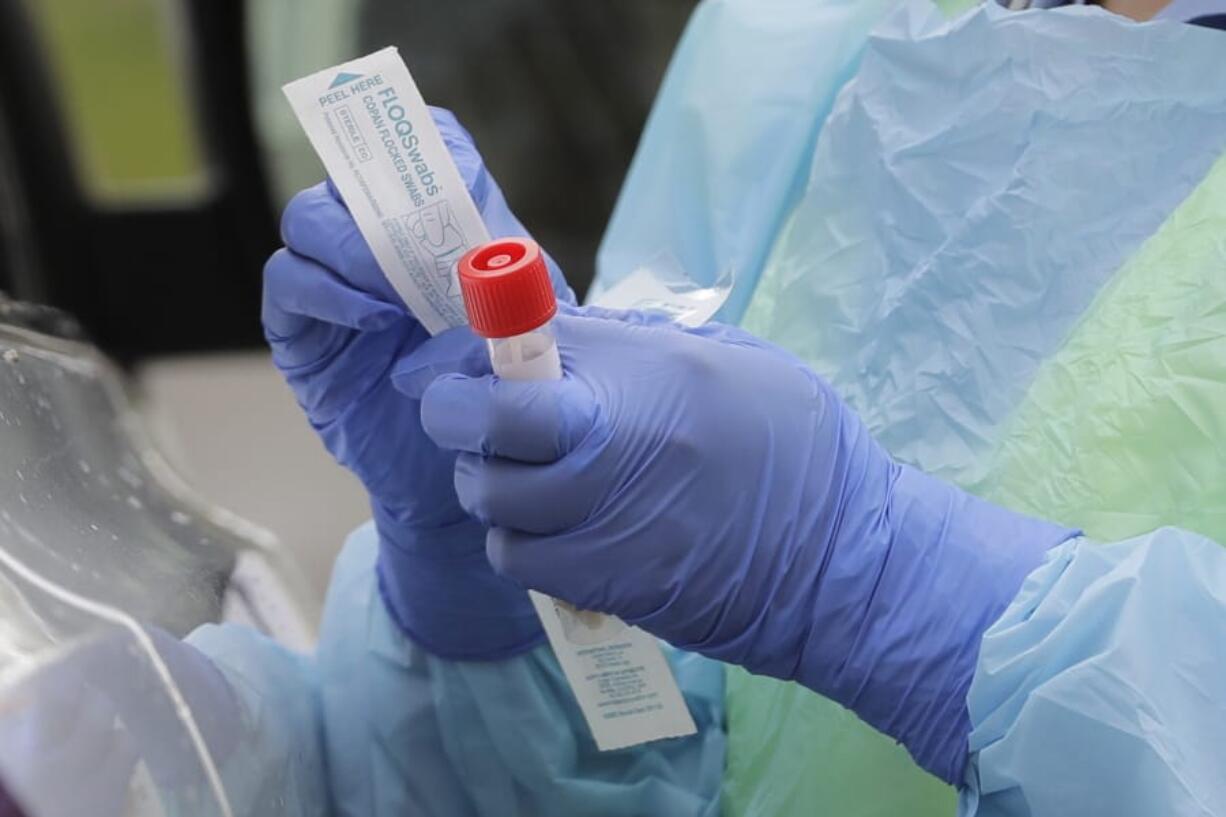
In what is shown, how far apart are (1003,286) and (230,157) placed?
1.76 m

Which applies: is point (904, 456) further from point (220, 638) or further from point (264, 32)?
point (264, 32)

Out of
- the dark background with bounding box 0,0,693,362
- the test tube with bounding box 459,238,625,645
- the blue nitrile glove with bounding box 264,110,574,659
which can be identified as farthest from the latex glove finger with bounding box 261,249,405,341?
the dark background with bounding box 0,0,693,362

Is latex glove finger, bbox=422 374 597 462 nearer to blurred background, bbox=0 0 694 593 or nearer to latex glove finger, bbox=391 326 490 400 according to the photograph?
latex glove finger, bbox=391 326 490 400

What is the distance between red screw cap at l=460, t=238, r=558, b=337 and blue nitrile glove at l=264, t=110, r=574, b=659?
10 centimetres

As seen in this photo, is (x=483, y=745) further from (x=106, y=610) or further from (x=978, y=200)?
(x=978, y=200)

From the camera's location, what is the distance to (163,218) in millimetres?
2412

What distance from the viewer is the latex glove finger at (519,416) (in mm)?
650

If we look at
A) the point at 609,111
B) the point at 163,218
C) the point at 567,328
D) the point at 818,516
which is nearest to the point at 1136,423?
the point at 818,516

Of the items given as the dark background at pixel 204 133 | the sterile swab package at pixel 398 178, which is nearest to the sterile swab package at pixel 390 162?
the sterile swab package at pixel 398 178

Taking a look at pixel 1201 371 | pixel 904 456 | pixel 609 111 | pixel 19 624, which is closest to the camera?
pixel 19 624

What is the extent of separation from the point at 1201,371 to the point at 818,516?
0.21m

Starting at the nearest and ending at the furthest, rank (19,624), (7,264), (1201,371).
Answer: (19,624) → (1201,371) → (7,264)

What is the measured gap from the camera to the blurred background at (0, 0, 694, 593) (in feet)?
6.95

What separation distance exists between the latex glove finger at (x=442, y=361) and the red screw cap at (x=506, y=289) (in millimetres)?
90
